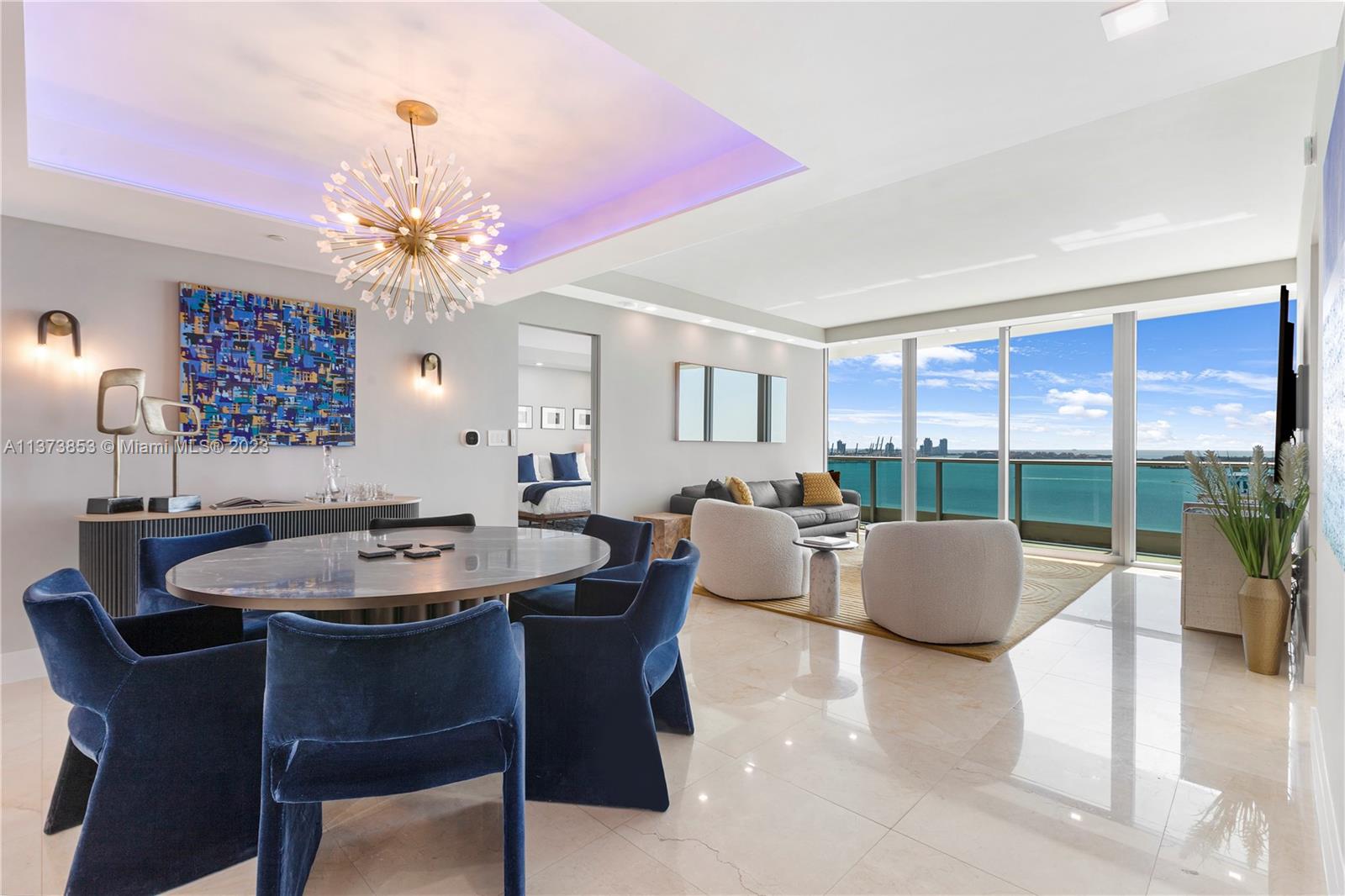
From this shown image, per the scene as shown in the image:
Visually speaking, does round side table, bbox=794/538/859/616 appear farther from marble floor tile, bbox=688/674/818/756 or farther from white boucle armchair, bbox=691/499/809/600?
marble floor tile, bbox=688/674/818/756

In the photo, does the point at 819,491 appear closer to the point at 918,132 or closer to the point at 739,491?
the point at 739,491

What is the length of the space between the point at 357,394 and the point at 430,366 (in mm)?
575

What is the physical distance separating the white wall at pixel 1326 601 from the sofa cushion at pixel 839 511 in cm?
445

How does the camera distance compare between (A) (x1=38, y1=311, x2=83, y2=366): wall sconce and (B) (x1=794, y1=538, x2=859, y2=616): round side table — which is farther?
(B) (x1=794, y1=538, x2=859, y2=616): round side table

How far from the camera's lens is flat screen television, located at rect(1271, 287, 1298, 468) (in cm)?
381

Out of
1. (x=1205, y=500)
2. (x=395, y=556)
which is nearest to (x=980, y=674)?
(x=1205, y=500)

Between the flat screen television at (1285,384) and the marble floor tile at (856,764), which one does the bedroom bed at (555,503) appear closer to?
the marble floor tile at (856,764)

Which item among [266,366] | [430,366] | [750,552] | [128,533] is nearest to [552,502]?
[430,366]

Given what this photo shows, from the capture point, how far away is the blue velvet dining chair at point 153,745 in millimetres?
1561

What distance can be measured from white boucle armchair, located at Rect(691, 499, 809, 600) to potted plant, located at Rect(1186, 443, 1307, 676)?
8.15ft

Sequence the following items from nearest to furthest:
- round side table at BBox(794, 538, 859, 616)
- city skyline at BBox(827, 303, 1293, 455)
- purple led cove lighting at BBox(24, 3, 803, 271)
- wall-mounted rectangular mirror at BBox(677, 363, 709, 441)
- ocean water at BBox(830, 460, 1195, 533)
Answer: purple led cove lighting at BBox(24, 3, 803, 271) < round side table at BBox(794, 538, 859, 616) < city skyline at BBox(827, 303, 1293, 455) < ocean water at BBox(830, 460, 1195, 533) < wall-mounted rectangular mirror at BBox(677, 363, 709, 441)

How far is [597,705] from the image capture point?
205 cm

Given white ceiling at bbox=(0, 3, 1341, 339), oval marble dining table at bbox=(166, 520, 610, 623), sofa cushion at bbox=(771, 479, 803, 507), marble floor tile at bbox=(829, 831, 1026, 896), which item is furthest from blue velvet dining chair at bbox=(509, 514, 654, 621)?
sofa cushion at bbox=(771, 479, 803, 507)

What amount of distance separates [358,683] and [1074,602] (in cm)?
509
